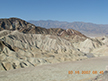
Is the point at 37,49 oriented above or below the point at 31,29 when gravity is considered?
below

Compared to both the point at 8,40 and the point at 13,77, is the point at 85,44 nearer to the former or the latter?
the point at 8,40

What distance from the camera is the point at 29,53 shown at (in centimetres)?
4469

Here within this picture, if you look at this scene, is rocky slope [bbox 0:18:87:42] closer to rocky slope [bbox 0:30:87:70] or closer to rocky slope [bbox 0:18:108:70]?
rocky slope [bbox 0:18:108:70]

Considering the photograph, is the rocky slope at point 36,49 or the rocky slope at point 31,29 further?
the rocky slope at point 31,29

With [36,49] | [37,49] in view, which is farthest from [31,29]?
[37,49]

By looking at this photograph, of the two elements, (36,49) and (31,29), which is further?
(31,29)

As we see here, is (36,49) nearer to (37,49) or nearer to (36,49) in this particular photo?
(36,49)

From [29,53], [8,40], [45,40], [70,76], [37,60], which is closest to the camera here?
[70,76]

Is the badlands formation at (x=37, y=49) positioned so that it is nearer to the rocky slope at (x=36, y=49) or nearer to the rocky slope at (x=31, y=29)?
the rocky slope at (x=36, y=49)

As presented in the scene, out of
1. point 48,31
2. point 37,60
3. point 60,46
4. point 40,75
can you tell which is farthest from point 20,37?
point 48,31

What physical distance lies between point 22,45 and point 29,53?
30.9 ft

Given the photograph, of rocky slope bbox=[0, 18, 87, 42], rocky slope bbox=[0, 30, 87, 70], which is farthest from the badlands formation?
rocky slope bbox=[0, 18, 87, 42]

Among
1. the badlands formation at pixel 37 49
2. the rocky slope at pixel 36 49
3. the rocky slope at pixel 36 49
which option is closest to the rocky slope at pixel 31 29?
the rocky slope at pixel 36 49

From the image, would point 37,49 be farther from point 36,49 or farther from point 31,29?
point 31,29
